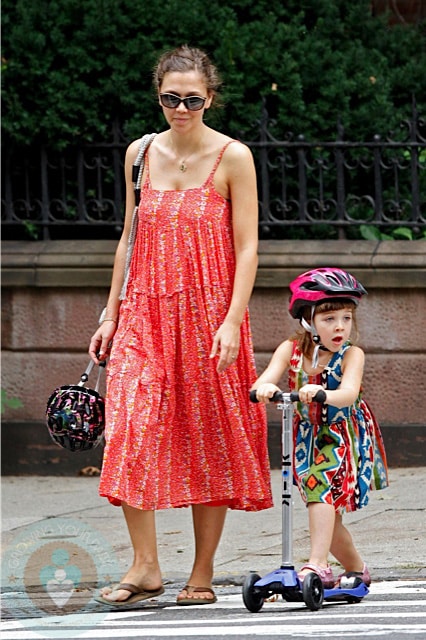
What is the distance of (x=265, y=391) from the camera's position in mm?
5047

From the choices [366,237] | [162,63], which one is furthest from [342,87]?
[162,63]

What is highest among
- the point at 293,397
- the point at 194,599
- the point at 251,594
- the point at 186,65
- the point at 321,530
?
the point at 186,65

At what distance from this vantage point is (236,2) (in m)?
9.71

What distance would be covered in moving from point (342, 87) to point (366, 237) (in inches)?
37.5

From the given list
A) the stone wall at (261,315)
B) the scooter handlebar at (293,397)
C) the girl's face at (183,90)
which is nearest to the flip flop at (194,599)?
the scooter handlebar at (293,397)

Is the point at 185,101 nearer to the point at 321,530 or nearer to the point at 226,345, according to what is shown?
the point at 226,345

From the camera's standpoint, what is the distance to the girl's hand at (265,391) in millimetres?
5035

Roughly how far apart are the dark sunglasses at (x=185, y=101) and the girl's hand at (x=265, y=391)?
1.06 meters

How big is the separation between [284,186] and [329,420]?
13.1 ft

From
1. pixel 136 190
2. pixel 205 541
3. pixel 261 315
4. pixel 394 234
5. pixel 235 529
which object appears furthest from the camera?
pixel 394 234

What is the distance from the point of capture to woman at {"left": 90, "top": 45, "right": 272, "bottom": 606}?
213 inches

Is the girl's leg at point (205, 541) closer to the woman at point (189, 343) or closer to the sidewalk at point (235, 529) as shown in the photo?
the woman at point (189, 343)

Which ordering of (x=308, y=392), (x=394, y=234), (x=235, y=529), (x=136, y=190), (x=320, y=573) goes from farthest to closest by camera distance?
Result: (x=394, y=234)
(x=235, y=529)
(x=136, y=190)
(x=320, y=573)
(x=308, y=392)

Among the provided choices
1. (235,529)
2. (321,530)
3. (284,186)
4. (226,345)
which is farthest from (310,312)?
(284,186)
